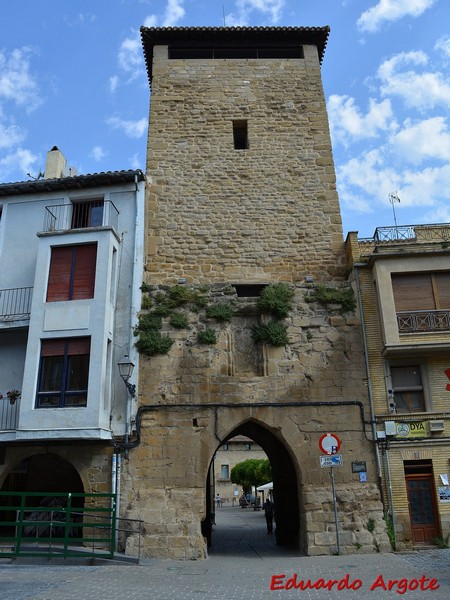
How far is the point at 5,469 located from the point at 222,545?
6.67 metres

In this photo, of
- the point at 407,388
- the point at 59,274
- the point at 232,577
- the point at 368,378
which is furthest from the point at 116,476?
the point at 407,388

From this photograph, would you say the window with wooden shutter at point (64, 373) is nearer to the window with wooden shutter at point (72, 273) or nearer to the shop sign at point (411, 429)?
the window with wooden shutter at point (72, 273)

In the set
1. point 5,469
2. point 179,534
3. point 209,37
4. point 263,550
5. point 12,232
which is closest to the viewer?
point 179,534

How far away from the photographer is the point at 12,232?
48.9 feet

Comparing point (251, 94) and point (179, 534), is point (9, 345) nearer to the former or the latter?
point (179, 534)

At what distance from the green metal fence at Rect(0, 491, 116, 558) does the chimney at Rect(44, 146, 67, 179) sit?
9.81 meters

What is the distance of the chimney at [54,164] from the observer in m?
16.8

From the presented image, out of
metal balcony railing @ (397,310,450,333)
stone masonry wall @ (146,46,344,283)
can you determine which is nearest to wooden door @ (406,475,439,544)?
metal balcony railing @ (397,310,450,333)

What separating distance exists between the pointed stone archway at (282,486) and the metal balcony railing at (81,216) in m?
6.85

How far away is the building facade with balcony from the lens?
484 inches

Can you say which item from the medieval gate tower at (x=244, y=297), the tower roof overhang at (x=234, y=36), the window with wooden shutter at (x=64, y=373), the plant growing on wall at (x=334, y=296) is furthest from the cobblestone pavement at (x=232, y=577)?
the tower roof overhang at (x=234, y=36)

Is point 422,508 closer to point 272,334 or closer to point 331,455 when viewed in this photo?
point 331,455

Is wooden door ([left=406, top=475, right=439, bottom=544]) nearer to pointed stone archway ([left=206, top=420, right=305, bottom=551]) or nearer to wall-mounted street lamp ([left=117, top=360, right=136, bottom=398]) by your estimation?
pointed stone archway ([left=206, top=420, right=305, bottom=551])

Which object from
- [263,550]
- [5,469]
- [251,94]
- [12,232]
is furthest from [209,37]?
[263,550]
